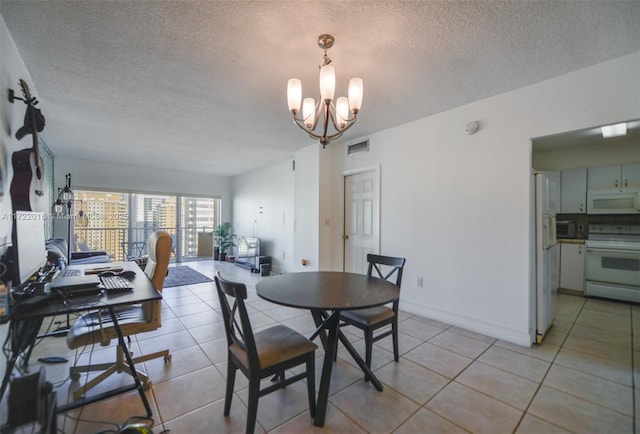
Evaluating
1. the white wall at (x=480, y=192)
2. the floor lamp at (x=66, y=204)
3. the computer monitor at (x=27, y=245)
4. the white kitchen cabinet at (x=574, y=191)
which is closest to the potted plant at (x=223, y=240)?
the floor lamp at (x=66, y=204)

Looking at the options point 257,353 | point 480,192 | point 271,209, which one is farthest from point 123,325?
point 271,209

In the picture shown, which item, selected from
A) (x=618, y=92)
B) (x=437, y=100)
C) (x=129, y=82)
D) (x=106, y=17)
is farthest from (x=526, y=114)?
(x=129, y=82)

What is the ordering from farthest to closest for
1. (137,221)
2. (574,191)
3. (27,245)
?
(137,221) → (574,191) → (27,245)

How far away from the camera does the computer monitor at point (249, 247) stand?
251 inches

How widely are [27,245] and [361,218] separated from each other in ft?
11.5

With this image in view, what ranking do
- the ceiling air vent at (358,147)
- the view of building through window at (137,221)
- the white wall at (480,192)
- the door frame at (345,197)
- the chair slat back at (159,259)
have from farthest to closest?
the view of building through window at (137,221) → the ceiling air vent at (358,147) → the door frame at (345,197) → the white wall at (480,192) → the chair slat back at (159,259)

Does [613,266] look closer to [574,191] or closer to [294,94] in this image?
[574,191]

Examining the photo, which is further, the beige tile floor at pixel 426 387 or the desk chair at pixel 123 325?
the desk chair at pixel 123 325

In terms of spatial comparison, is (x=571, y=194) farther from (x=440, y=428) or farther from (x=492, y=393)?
(x=440, y=428)

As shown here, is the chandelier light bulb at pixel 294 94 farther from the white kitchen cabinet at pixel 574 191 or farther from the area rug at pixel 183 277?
the white kitchen cabinet at pixel 574 191

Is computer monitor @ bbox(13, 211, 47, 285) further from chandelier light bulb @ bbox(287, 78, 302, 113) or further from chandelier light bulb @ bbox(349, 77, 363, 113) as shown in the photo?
chandelier light bulb @ bbox(349, 77, 363, 113)

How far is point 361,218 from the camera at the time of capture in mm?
4160

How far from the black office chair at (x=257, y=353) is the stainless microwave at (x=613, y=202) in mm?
4937

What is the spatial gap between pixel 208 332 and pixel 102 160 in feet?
17.4
